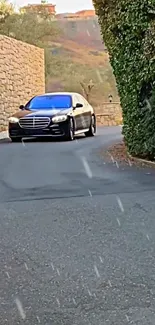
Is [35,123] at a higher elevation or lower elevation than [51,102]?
lower

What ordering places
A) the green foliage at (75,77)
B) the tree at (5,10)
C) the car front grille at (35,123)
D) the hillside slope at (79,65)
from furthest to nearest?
the hillside slope at (79,65)
the green foliage at (75,77)
the tree at (5,10)
the car front grille at (35,123)

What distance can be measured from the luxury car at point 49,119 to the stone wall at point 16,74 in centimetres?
334

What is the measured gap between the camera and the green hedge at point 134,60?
10930mm

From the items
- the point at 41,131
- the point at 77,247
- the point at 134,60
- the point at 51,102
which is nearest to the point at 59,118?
the point at 41,131

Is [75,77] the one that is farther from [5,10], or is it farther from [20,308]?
[20,308]

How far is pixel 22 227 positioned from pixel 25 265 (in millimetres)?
1355

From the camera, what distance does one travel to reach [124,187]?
29.5 ft

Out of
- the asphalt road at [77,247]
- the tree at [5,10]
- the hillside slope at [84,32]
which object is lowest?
the hillside slope at [84,32]

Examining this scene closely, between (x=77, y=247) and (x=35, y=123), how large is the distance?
11759 millimetres

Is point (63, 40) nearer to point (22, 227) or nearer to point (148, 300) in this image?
point (22, 227)

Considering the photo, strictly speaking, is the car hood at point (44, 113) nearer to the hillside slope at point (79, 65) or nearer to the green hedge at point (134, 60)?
the green hedge at point (134, 60)

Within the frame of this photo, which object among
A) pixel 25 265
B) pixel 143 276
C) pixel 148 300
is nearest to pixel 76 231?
pixel 25 265

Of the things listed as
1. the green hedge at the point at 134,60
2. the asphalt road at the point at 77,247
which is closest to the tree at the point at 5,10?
the green hedge at the point at 134,60

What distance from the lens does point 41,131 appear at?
17391mm
